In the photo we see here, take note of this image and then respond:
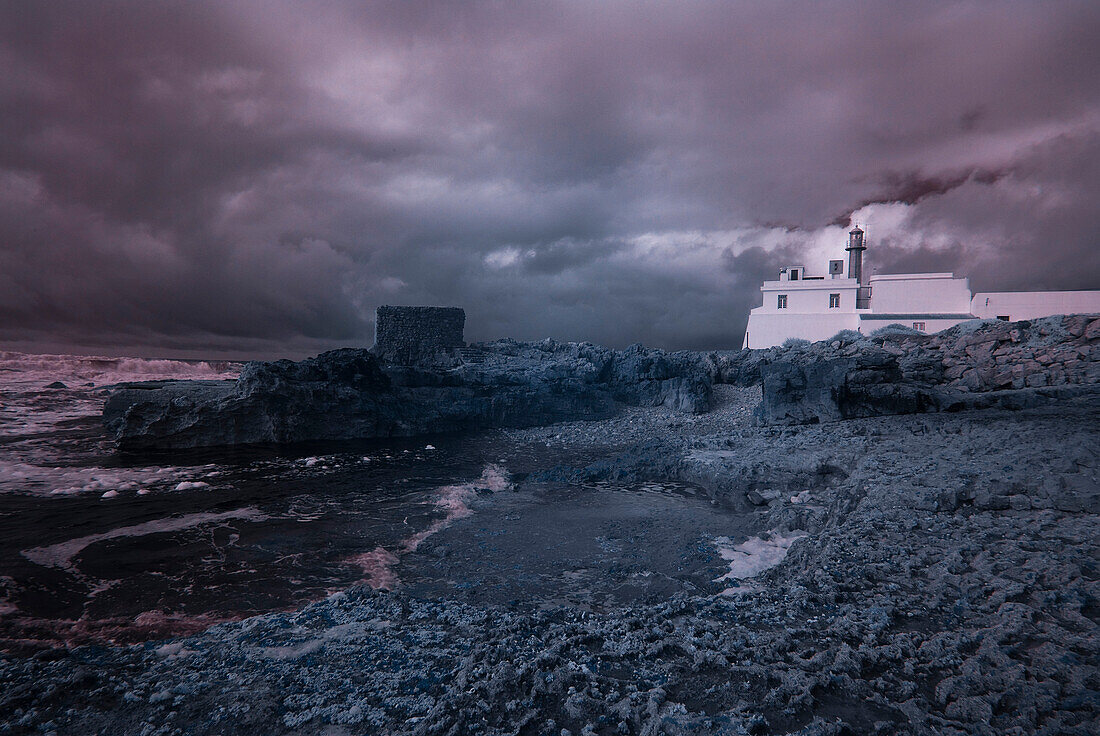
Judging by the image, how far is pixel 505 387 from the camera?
24688mm

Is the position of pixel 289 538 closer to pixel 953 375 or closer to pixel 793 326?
pixel 953 375

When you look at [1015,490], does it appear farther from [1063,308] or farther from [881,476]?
[1063,308]

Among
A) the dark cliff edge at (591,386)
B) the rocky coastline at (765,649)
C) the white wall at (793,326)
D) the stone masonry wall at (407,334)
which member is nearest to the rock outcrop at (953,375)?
the dark cliff edge at (591,386)

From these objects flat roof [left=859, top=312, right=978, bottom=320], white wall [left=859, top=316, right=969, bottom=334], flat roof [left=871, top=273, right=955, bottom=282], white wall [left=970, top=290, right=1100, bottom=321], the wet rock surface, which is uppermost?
flat roof [left=871, top=273, right=955, bottom=282]

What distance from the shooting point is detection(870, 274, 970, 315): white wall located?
88.8 feet

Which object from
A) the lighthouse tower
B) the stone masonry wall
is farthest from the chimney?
the stone masonry wall

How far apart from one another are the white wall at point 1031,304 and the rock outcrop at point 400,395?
56.9 feet

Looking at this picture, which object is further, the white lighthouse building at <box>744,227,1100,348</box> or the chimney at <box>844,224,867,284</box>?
the chimney at <box>844,224,867,284</box>

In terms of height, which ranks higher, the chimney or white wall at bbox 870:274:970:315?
the chimney

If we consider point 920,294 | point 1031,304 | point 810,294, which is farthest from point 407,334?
point 1031,304

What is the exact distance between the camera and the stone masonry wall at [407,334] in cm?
3070

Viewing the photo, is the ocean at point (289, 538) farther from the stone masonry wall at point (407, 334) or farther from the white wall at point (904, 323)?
the white wall at point (904, 323)

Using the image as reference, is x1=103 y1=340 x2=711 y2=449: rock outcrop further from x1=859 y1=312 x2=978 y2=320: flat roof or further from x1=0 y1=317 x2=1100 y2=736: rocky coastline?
x1=0 y1=317 x2=1100 y2=736: rocky coastline

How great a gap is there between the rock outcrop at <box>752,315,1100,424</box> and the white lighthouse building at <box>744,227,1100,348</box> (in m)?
12.4
